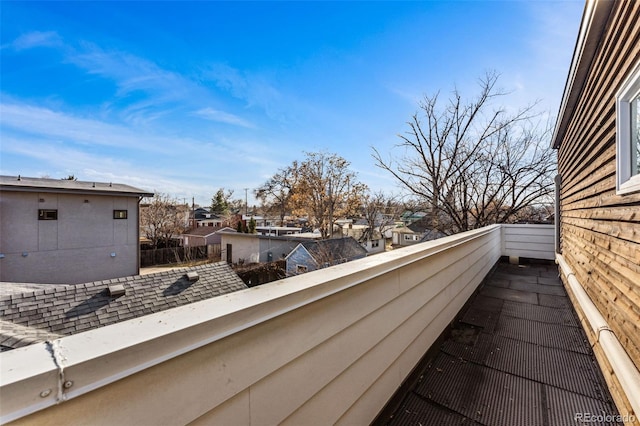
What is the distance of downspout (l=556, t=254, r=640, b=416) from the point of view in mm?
1579

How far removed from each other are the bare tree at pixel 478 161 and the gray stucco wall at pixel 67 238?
13.4m

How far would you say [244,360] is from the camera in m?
0.89

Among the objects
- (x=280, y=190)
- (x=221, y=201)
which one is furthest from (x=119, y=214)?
(x=221, y=201)

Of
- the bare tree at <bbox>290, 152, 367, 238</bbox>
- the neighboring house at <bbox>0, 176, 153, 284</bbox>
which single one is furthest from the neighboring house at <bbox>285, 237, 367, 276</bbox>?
the neighboring house at <bbox>0, 176, 153, 284</bbox>

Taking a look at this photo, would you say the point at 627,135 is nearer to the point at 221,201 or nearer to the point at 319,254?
the point at 319,254

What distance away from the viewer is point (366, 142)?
10305 millimetres

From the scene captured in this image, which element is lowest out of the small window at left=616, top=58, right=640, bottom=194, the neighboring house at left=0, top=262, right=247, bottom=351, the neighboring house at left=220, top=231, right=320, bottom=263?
the neighboring house at left=220, top=231, right=320, bottom=263

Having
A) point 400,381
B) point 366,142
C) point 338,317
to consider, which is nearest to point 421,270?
point 400,381

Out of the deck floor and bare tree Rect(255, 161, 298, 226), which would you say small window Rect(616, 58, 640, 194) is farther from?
bare tree Rect(255, 161, 298, 226)

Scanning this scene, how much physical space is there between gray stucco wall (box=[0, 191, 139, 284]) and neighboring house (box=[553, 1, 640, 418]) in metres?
15.6

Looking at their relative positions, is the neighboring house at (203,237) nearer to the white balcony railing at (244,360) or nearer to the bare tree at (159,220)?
the bare tree at (159,220)

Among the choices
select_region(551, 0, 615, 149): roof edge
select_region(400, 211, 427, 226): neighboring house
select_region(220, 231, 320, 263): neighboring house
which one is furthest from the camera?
select_region(220, 231, 320, 263): neighboring house

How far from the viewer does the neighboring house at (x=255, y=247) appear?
56.6 ft

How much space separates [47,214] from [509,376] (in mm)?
15545
